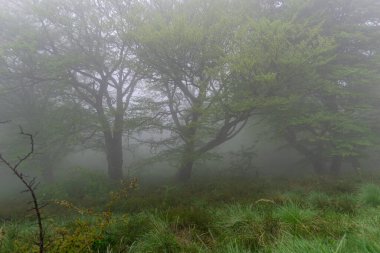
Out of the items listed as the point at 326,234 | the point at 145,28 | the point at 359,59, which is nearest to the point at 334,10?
the point at 359,59

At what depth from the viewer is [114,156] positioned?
16969mm

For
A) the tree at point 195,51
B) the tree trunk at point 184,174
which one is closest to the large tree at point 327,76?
the tree at point 195,51

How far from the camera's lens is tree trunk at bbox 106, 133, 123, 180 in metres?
16.7

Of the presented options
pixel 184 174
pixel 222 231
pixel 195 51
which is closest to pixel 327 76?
pixel 195 51

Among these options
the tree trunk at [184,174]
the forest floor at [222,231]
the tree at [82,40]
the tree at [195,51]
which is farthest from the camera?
the tree trunk at [184,174]

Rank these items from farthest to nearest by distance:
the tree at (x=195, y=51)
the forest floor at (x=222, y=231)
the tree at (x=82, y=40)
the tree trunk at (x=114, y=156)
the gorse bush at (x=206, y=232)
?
1. the tree trunk at (x=114, y=156)
2. the tree at (x=82, y=40)
3. the tree at (x=195, y=51)
4. the gorse bush at (x=206, y=232)
5. the forest floor at (x=222, y=231)

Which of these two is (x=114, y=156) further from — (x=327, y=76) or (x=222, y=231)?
(x=222, y=231)

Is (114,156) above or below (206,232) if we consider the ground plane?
above

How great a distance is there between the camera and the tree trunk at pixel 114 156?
16.7m

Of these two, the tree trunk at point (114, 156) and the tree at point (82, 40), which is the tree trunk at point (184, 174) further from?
the tree at point (82, 40)

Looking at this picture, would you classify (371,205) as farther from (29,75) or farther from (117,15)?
(29,75)

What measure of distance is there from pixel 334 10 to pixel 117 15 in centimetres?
1016

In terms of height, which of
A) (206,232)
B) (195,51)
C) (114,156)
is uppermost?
(195,51)

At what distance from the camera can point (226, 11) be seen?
42.0ft
